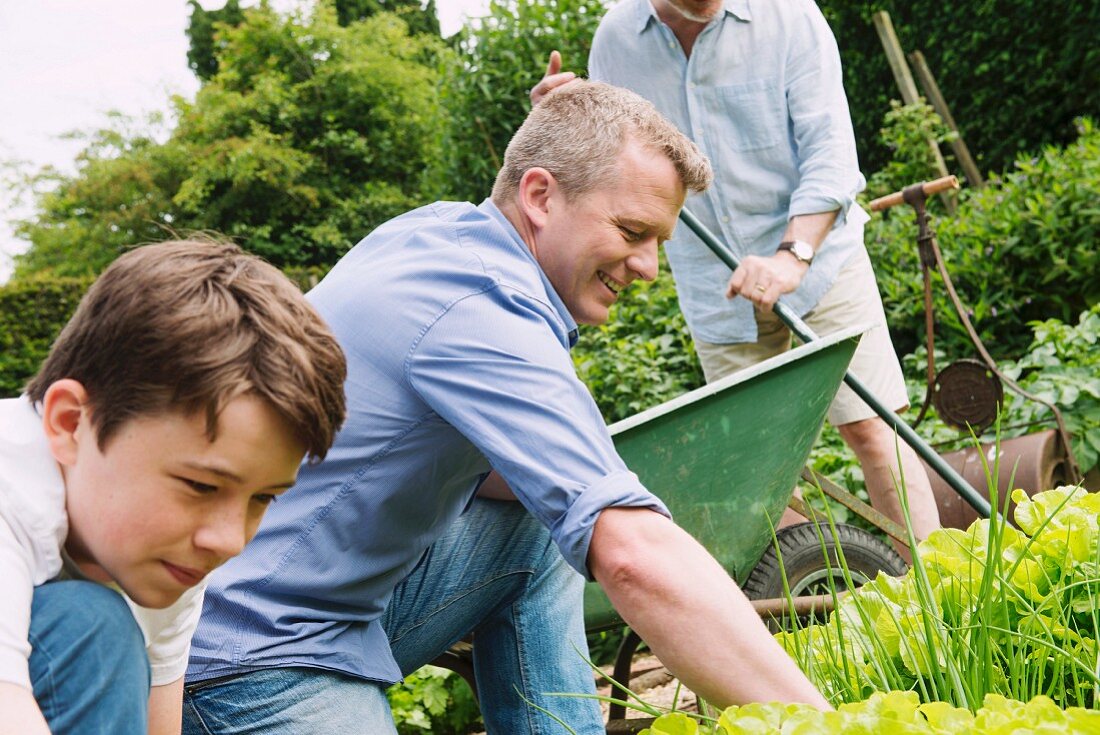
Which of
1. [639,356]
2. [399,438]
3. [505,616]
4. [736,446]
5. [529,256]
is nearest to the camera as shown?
[399,438]

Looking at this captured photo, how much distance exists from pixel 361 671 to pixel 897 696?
843mm

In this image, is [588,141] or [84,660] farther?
[588,141]

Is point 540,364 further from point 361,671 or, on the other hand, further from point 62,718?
point 62,718

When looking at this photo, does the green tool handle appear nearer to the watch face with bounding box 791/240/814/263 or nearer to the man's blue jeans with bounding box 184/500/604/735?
the watch face with bounding box 791/240/814/263

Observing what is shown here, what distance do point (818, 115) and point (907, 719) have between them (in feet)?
6.80

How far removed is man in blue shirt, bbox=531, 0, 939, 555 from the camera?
2.68 m

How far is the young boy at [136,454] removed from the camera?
1.02m

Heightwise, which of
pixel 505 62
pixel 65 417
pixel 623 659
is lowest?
pixel 623 659

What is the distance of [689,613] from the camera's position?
113 cm

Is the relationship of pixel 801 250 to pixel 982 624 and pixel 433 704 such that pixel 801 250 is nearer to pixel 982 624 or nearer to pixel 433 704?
pixel 433 704

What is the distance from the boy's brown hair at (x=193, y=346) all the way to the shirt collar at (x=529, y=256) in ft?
1.59

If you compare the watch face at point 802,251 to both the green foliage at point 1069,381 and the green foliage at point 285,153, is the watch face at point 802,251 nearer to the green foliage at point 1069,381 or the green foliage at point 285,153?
the green foliage at point 1069,381

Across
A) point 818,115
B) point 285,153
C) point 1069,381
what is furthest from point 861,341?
point 285,153

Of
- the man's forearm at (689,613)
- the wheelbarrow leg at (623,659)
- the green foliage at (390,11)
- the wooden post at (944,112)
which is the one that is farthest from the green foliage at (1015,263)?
the green foliage at (390,11)
